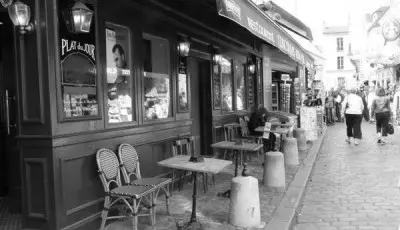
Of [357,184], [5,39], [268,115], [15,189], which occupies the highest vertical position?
[5,39]

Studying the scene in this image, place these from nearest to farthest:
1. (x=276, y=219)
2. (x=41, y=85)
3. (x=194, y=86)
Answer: (x=41, y=85)
(x=276, y=219)
(x=194, y=86)

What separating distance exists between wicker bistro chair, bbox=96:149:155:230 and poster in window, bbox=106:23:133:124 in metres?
0.64

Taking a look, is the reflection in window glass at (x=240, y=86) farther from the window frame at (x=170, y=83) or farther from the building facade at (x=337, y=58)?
the building facade at (x=337, y=58)

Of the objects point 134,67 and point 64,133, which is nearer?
point 64,133

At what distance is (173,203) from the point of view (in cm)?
594

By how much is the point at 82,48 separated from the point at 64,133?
3.37 feet

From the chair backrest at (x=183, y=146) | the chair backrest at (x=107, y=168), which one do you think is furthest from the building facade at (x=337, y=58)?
the chair backrest at (x=107, y=168)

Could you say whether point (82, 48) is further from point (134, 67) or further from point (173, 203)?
point (173, 203)

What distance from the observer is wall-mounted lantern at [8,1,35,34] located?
401 cm

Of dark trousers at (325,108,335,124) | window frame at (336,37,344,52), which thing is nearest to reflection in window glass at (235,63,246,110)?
dark trousers at (325,108,335,124)

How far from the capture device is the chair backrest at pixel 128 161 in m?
5.09

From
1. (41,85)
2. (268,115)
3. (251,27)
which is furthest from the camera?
(268,115)

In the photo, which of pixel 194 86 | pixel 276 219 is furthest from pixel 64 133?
pixel 194 86

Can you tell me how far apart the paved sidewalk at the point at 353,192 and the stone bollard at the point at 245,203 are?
83 cm
